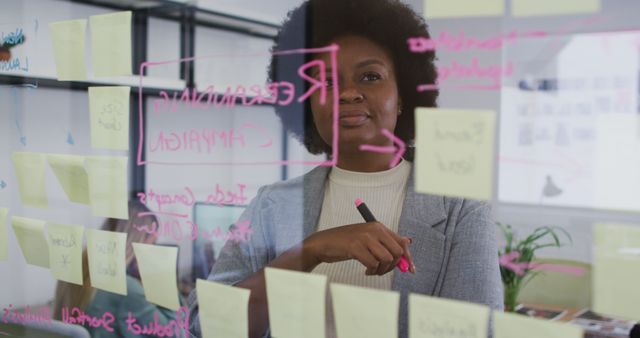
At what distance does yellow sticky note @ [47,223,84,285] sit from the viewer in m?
1.20


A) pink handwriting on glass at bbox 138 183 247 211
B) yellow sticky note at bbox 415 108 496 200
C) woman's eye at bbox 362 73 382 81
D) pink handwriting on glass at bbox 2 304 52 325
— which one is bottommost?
pink handwriting on glass at bbox 2 304 52 325

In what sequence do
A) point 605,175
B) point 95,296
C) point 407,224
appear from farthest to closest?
point 95,296 → point 407,224 → point 605,175

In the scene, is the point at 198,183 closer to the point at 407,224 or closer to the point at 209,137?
the point at 209,137

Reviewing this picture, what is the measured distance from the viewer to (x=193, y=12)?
1.13 m

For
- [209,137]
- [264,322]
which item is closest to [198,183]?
[209,137]

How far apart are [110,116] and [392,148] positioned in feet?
1.79

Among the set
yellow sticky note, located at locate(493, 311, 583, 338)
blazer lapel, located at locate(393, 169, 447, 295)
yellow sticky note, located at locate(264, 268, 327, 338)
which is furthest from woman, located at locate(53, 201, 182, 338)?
yellow sticky note, located at locate(493, 311, 583, 338)

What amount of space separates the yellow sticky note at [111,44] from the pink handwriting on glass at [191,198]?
0.22 metres

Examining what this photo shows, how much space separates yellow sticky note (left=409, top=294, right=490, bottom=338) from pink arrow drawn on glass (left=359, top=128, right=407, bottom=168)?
19cm

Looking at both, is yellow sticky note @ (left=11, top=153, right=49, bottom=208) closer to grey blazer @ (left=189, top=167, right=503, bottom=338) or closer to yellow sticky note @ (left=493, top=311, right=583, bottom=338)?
grey blazer @ (left=189, top=167, right=503, bottom=338)

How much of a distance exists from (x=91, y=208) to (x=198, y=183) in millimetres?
276

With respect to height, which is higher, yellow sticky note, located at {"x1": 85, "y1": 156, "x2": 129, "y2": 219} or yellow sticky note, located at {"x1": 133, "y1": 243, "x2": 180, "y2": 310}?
yellow sticky note, located at {"x1": 85, "y1": 156, "x2": 129, "y2": 219}

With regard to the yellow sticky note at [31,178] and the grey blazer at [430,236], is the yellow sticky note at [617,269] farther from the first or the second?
the yellow sticky note at [31,178]

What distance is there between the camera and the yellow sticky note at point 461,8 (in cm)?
75
